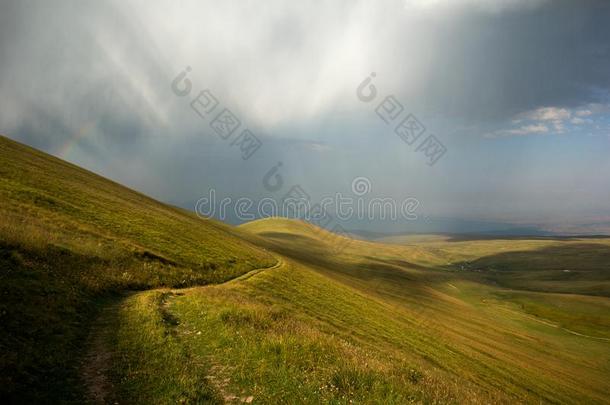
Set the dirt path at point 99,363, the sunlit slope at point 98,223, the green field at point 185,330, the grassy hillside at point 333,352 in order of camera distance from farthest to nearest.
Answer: the sunlit slope at point 98,223 → the grassy hillside at point 333,352 → the green field at point 185,330 → the dirt path at point 99,363

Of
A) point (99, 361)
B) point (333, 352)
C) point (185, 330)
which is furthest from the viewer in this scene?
point (185, 330)

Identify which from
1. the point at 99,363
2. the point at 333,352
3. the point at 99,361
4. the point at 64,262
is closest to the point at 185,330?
the point at 99,361

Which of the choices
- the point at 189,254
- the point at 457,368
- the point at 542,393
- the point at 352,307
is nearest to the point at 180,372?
the point at 189,254

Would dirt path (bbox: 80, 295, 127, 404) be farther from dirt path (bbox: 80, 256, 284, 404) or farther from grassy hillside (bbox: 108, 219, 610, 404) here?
grassy hillside (bbox: 108, 219, 610, 404)

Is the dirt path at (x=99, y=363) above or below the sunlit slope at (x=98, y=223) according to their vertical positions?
below

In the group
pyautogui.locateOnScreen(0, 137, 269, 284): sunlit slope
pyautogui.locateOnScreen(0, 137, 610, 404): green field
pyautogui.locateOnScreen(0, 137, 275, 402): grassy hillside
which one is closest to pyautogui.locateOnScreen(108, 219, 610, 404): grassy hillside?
pyautogui.locateOnScreen(0, 137, 610, 404): green field

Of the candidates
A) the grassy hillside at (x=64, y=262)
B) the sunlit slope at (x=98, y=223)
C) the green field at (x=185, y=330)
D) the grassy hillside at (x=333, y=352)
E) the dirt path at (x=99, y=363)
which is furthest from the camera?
the sunlit slope at (x=98, y=223)

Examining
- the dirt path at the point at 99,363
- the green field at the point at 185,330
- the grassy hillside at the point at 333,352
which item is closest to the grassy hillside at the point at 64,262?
the green field at the point at 185,330

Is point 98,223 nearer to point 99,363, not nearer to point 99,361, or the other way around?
point 99,361

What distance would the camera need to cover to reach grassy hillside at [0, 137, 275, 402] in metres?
12.2

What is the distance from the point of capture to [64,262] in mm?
22812

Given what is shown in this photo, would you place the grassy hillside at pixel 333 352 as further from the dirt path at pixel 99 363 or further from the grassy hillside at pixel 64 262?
the grassy hillside at pixel 64 262

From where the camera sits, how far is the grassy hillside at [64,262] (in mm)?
12195

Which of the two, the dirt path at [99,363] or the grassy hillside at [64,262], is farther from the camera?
the grassy hillside at [64,262]
